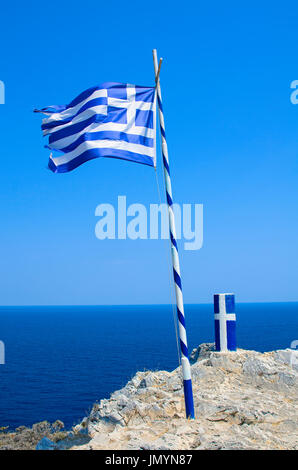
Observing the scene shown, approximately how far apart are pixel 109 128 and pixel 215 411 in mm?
7330

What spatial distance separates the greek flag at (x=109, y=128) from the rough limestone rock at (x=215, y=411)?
239 inches

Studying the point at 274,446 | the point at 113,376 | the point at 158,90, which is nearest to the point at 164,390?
the point at 274,446

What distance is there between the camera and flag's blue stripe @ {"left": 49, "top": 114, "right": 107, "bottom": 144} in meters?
9.87

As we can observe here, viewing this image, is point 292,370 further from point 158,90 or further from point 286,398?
point 158,90

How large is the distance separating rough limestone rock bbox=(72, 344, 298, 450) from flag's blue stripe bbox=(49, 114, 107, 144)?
23.4ft

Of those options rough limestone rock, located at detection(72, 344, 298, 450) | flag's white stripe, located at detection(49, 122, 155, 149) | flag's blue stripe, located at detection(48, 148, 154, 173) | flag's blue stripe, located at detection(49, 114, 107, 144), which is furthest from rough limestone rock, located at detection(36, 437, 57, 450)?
flag's blue stripe, located at detection(49, 114, 107, 144)

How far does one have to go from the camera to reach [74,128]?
10.3 m

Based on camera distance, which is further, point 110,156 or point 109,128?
point 109,128

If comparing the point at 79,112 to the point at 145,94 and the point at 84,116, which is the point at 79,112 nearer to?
the point at 84,116

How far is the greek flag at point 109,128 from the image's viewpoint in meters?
9.57

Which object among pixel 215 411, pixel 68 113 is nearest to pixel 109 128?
pixel 68 113

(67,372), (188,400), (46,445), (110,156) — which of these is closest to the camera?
(46,445)

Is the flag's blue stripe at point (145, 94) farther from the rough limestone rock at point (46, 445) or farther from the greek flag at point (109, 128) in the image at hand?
the rough limestone rock at point (46, 445)
